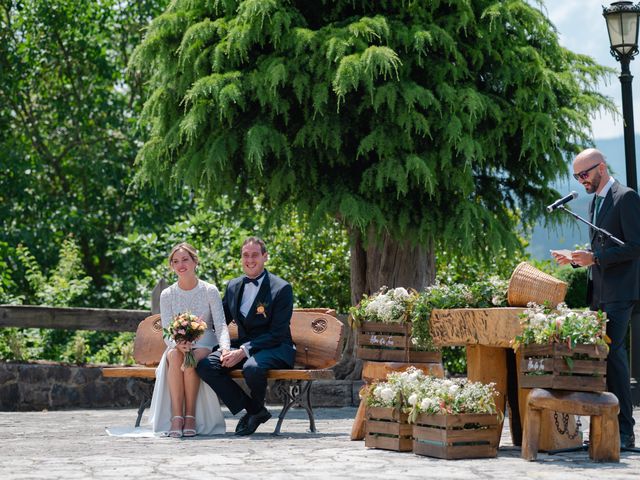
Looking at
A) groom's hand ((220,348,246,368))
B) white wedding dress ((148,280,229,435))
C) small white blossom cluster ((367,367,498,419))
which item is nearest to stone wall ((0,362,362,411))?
white wedding dress ((148,280,229,435))

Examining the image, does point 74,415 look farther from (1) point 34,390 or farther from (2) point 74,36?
(2) point 74,36

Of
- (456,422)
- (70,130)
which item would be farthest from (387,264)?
(70,130)

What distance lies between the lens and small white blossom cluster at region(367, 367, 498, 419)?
7430mm

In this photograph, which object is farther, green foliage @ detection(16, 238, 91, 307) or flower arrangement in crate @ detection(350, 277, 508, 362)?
green foliage @ detection(16, 238, 91, 307)

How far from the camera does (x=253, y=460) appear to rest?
24.1 ft

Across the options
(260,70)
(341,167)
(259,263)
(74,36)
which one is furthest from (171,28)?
(74,36)

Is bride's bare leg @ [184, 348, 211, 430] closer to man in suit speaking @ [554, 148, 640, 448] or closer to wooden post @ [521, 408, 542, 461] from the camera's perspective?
wooden post @ [521, 408, 542, 461]

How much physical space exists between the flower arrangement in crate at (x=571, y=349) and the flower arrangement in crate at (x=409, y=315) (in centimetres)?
80

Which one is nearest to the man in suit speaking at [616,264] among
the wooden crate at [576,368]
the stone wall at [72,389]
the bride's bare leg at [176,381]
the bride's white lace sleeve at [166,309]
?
the wooden crate at [576,368]

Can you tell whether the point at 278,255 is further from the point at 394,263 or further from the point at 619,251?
the point at 619,251

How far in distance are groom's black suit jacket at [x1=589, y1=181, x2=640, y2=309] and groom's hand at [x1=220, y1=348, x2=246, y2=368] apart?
3089mm

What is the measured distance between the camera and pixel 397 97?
12438 mm

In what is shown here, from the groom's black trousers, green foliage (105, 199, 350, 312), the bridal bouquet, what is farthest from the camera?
green foliage (105, 199, 350, 312)

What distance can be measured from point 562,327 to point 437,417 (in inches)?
39.5
